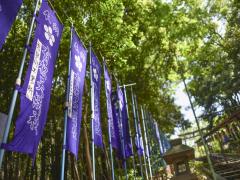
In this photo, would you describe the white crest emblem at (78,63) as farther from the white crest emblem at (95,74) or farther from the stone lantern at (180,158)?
the stone lantern at (180,158)

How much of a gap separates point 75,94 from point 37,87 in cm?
137

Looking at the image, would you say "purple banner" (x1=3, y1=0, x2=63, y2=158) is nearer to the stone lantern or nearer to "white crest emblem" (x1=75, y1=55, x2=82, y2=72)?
"white crest emblem" (x1=75, y1=55, x2=82, y2=72)

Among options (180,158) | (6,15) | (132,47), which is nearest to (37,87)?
(6,15)

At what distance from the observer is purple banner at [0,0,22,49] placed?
11.1 feet

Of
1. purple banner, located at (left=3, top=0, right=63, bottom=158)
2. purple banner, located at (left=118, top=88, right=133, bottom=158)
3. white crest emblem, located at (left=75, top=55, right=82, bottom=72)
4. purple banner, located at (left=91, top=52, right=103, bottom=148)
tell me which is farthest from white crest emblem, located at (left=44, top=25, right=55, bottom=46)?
purple banner, located at (left=118, top=88, right=133, bottom=158)

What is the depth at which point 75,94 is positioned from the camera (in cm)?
512

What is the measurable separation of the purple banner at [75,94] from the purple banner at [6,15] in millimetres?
1722

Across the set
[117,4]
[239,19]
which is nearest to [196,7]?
[239,19]

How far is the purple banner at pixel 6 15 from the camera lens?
3.37 m

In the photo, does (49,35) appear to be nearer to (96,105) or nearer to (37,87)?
(37,87)

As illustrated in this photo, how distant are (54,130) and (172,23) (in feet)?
28.7

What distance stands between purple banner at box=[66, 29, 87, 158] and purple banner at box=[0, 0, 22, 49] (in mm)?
1722

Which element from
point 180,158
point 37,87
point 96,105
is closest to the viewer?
point 37,87

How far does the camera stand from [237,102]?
82.0 feet
